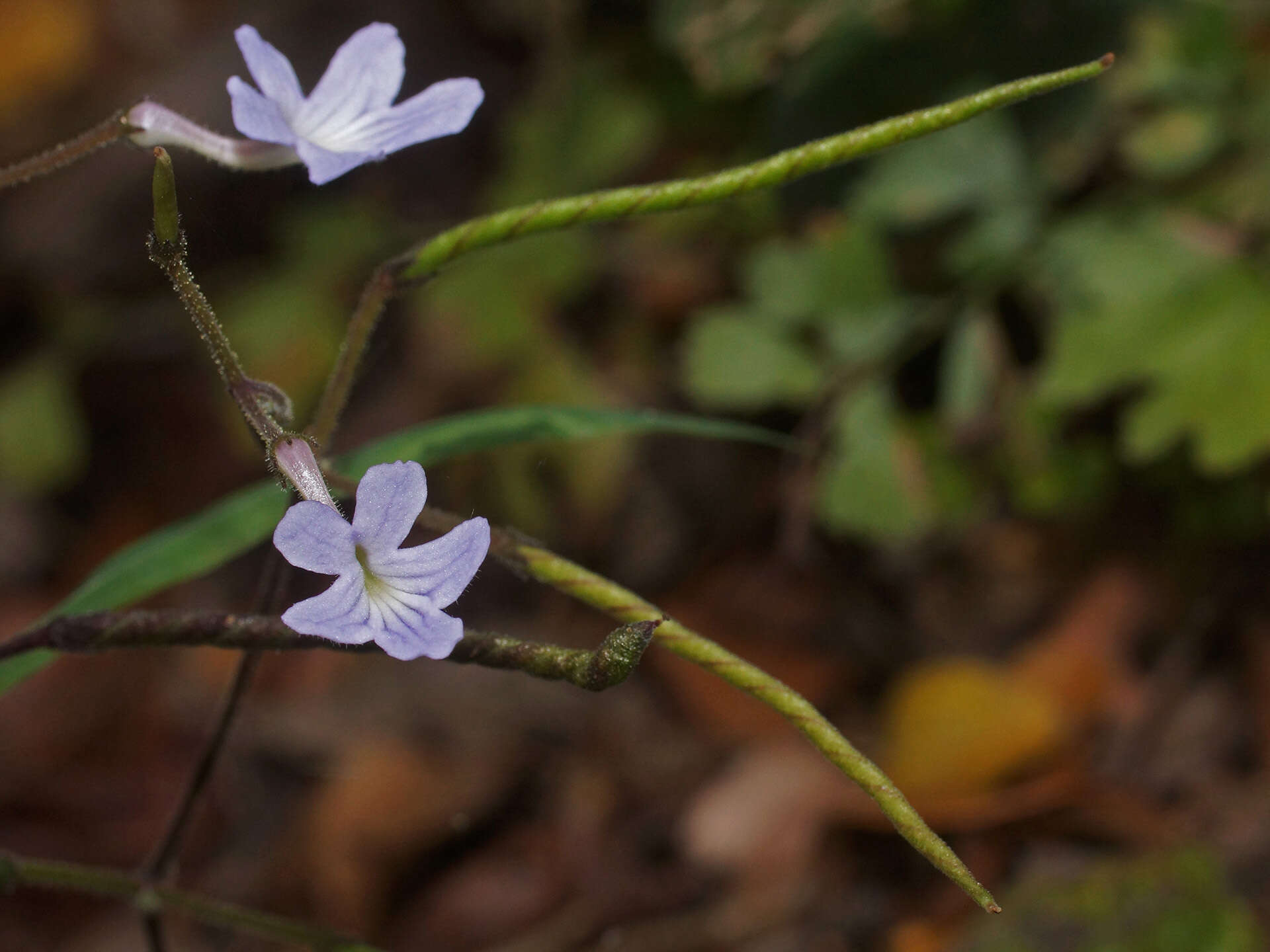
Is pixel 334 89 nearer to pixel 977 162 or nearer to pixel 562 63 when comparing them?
pixel 977 162

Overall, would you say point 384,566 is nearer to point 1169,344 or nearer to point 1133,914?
point 1133,914

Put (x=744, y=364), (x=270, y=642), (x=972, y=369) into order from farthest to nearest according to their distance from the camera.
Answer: (x=744, y=364) → (x=972, y=369) → (x=270, y=642)

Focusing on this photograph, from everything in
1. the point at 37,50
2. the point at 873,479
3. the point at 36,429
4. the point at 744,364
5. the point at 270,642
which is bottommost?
the point at 873,479

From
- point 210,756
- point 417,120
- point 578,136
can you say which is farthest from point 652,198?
point 578,136

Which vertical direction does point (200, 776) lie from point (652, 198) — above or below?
below

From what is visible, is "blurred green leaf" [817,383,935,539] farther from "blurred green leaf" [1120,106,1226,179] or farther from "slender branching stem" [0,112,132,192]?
"slender branching stem" [0,112,132,192]

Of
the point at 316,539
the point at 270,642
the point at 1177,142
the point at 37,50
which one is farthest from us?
the point at 37,50

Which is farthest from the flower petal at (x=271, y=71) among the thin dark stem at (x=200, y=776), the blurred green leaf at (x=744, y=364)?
the blurred green leaf at (x=744, y=364)

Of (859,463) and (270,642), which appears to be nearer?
(270,642)
